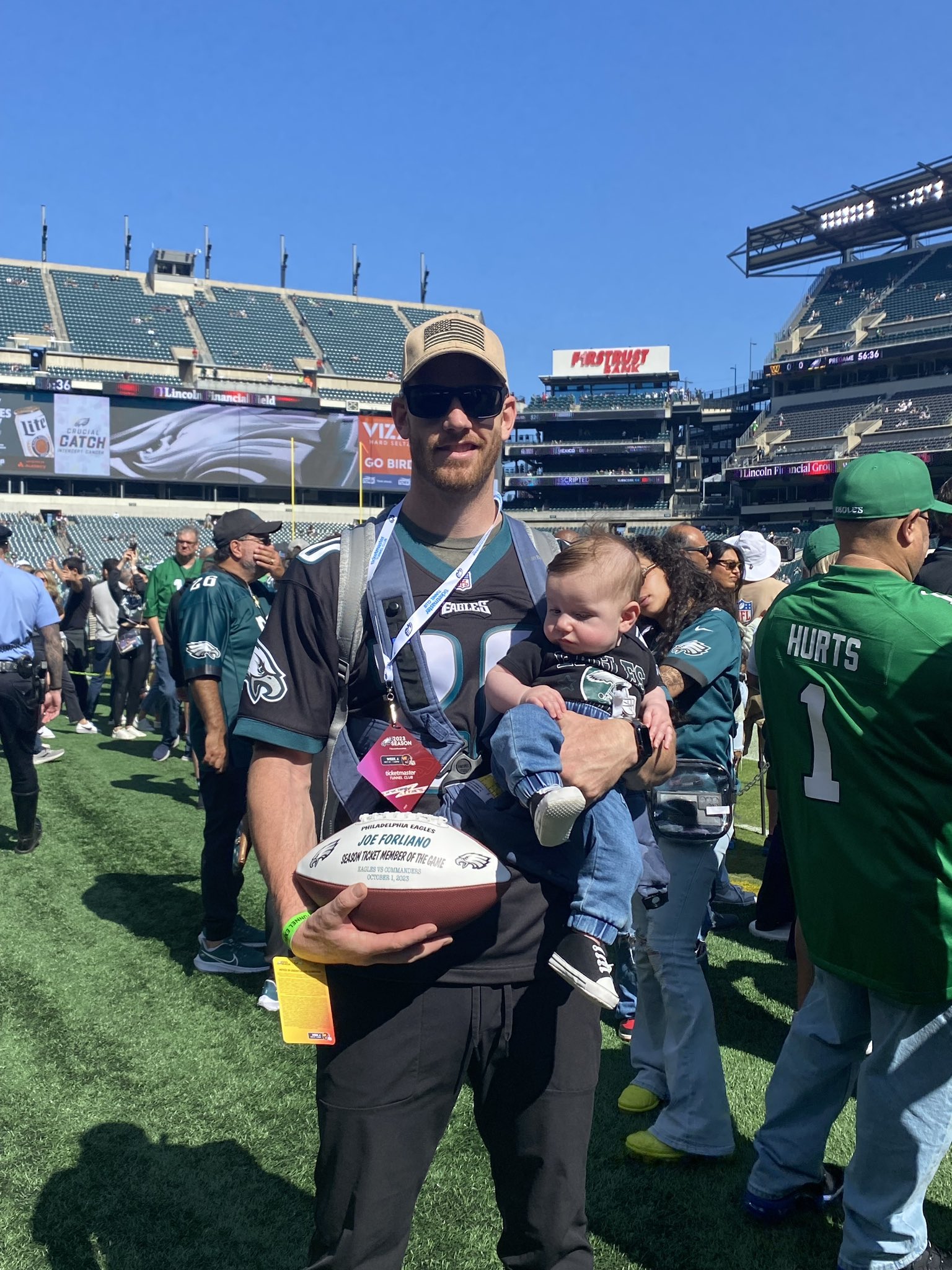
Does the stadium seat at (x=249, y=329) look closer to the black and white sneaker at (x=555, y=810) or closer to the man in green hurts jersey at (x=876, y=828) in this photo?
the man in green hurts jersey at (x=876, y=828)

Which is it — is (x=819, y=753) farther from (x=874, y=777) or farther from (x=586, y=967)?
(x=586, y=967)

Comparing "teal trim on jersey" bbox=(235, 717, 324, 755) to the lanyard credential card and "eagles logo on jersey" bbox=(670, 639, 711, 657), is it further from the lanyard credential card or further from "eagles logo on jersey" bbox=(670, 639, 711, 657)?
"eagles logo on jersey" bbox=(670, 639, 711, 657)

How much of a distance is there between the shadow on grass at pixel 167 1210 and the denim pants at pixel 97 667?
10771mm

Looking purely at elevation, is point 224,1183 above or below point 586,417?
below

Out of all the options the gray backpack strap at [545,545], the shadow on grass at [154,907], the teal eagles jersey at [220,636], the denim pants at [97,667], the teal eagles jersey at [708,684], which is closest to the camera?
the gray backpack strap at [545,545]

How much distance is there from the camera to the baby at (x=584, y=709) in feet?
6.24

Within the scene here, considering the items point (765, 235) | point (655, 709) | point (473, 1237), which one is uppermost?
point (765, 235)

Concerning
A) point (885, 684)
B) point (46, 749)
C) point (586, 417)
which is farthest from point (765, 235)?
point (885, 684)

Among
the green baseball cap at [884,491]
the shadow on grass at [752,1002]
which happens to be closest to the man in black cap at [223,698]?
the shadow on grass at [752,1002]

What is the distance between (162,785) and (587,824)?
8398mm

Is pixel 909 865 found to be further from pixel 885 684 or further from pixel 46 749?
pixel 46 749

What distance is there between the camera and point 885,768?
2.64 meters

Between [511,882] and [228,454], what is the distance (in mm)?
45407

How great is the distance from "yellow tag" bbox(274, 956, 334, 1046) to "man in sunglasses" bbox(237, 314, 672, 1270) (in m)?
0.04
